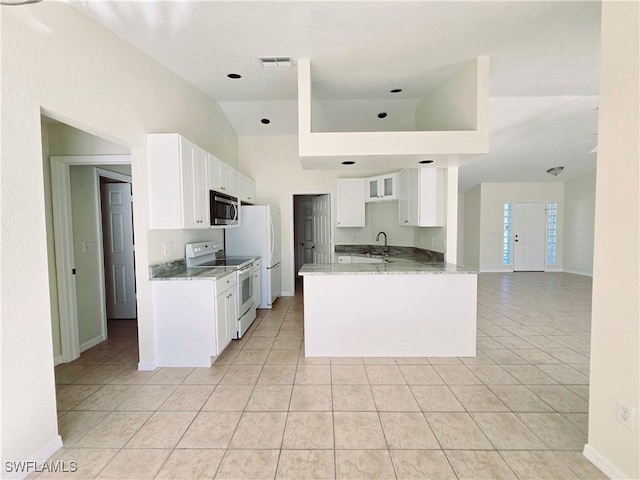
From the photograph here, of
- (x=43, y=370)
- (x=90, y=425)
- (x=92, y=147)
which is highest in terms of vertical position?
(x=92, y=147)

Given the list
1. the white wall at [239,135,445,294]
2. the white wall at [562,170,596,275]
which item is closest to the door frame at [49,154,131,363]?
the white wall at [239,135,445,294]

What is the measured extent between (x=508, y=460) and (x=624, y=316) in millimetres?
1013

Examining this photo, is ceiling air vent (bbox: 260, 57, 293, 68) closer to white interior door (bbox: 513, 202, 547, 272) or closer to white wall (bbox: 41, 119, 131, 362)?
white wall (bbox: 41, 119, 131, 362)

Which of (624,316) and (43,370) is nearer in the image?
(624,316)

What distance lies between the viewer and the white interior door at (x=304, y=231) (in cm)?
773

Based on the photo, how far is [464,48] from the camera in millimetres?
2672

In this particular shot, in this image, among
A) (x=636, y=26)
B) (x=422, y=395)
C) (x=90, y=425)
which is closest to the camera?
(x=636, y=26)

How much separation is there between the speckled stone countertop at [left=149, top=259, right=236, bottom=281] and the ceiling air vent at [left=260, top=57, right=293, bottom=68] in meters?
2.17

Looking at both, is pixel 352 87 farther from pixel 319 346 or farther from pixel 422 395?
pixel 422 395

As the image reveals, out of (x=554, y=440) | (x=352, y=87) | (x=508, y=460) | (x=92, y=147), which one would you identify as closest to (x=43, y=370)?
(x=92, y=147)

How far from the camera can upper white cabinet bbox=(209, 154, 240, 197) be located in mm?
3558

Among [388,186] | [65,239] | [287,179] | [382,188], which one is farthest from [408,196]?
[65,239]

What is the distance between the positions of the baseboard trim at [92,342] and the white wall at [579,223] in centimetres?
988

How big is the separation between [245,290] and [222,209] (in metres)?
1.09
